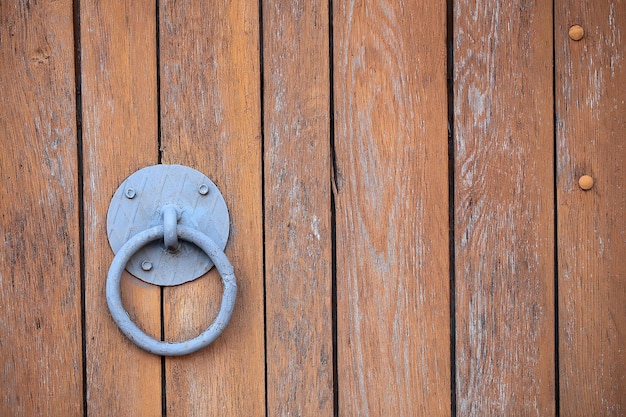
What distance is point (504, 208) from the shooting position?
752 millimetres

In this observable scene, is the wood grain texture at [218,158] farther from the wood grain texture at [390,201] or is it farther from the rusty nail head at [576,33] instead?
the rusty nail head at [576,33]

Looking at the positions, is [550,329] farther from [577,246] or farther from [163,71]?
[163,71]

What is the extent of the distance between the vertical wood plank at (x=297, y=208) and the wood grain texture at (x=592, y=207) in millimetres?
278

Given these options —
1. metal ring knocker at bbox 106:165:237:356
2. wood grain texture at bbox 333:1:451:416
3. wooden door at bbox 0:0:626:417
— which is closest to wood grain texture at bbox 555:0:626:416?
wooden door at bbox 0:0:626:417

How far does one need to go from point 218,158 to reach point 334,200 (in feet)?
0.47

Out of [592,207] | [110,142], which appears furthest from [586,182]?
[110,142]

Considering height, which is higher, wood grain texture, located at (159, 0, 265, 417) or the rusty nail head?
the rusty nail head

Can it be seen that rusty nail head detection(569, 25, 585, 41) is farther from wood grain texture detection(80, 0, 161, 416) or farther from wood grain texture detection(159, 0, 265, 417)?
wood grain texture detection(80, 0, 161, 416)

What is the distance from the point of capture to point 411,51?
743 mm

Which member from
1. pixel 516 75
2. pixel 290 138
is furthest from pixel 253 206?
pixel 516 75

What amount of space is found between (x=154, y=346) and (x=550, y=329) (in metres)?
0.46

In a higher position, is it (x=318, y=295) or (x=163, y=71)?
(x=163, y=71)

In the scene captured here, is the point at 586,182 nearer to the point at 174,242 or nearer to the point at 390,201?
the point at 390,201

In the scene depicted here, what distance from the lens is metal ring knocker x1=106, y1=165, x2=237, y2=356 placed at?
0.69 meters
